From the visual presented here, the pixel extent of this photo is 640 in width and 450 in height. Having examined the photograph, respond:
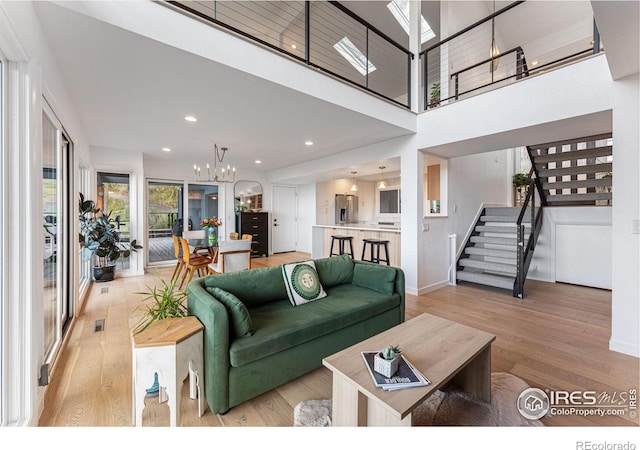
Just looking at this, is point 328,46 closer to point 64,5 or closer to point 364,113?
point 364,113

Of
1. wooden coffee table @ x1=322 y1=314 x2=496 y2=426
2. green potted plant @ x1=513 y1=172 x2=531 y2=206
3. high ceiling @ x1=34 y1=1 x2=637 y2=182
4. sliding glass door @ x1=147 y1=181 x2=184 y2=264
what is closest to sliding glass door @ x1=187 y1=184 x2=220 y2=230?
sliding glass door @ x1=147 y1=181 x2=184 y2=264

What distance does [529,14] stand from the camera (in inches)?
219

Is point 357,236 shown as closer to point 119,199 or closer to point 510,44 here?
point 119,199

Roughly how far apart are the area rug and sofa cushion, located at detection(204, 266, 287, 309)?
0.88 metres

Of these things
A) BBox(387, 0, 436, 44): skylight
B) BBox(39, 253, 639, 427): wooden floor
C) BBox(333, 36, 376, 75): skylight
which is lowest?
BBox(39, 253, 639, 427): wooden floor

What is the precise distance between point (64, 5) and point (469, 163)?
576cm

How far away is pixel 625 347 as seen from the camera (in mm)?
2400

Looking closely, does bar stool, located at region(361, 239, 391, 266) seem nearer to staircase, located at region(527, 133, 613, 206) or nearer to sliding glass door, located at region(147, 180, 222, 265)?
staircase, located at region(527, 133, 613, 206)

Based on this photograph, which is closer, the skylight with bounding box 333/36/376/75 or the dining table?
the dining table

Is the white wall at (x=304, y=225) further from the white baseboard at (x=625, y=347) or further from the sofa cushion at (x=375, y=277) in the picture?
the white baseboard at (x=625, y=347)

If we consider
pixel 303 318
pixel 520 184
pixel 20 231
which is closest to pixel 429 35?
pixel 520 184

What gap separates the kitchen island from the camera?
5.37 meters

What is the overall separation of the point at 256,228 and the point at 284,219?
42.5 inches
